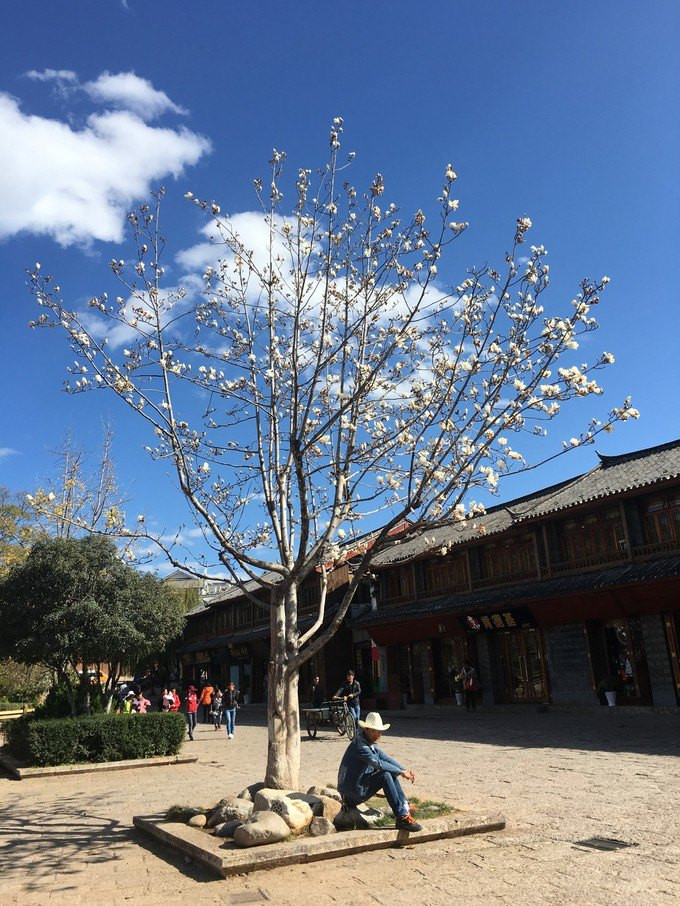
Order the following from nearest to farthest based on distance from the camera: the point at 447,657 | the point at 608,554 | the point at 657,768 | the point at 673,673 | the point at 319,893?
the point at 319,893
the point at 657,768
the point at 673,673
the point at 608,554
the point at 447,657

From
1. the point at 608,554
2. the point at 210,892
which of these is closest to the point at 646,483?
the point at 608,554

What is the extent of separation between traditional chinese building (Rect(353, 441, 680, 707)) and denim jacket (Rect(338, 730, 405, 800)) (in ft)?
28.3

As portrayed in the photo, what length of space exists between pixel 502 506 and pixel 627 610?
987 cm

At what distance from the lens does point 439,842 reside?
6.53 m

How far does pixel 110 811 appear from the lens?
955 centimetres

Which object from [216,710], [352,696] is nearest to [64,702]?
[352,696]

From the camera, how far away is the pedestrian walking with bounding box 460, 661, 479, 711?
24.1m

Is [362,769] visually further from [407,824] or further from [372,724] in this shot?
[407,824]

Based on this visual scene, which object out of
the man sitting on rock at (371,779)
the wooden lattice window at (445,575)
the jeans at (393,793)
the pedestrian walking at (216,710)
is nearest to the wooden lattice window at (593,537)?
the wooden lattice window at (445,575)

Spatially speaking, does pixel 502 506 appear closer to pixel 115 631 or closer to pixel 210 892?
pixel 115 631

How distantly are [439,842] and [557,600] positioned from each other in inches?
606

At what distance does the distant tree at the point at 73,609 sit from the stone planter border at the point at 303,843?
33.2ft

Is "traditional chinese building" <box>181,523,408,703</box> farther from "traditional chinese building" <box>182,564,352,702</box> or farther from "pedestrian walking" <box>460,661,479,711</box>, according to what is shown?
"pedestrian walking" <box>460,661,479,711</box>

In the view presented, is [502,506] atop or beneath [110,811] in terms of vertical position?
atop
